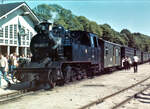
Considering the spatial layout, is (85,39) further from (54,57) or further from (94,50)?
(54,57)

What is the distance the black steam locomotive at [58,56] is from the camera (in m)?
11.2

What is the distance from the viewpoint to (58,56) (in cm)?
1219

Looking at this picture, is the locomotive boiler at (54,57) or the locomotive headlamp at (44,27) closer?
the locomotive boiler at (54,57)

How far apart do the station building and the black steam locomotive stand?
7.67m

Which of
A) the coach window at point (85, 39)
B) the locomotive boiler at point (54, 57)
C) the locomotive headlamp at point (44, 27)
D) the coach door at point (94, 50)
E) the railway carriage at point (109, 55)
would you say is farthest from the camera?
the railway carriage at point (109, 55)

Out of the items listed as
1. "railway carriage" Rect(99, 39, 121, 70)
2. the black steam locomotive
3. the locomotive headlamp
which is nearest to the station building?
"railway carriage" Rect(99, 39, 121, 70)

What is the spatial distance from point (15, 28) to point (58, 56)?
11.5 metres

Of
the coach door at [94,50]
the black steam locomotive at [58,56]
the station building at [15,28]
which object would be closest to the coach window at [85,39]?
the black steam locomotive at [58,56]

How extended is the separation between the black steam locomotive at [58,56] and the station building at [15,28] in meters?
7.67

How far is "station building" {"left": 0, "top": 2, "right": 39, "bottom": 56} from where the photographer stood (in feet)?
67.4

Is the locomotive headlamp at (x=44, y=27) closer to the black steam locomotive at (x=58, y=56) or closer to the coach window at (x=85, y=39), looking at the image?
the black steam locomotive at (x=58, y=56)

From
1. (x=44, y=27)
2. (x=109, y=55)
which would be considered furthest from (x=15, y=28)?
(x=44, y=27)

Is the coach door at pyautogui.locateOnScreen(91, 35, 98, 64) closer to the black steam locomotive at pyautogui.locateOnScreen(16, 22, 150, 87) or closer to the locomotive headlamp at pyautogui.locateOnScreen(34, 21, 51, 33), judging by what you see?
the black steam locomotive at pyautogui.locateOnScreen(16, 22, 150, 87)

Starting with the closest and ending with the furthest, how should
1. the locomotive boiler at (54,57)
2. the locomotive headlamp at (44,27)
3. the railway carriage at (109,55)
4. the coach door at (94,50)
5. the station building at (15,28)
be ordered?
the locomotive boiler at (54,57) < the locomotive headlamp at (44,27) < the coach door at (94,50) < the railway carriage at (109,55) < the station building at (15,28)
